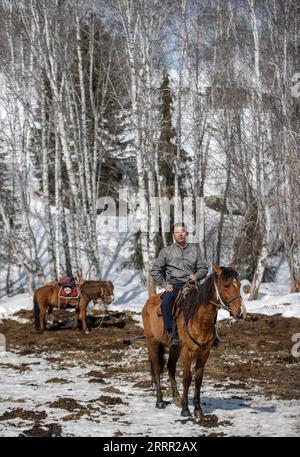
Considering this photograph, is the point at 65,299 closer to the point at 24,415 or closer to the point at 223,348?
the point at 223,348

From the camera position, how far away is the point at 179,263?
7.38m

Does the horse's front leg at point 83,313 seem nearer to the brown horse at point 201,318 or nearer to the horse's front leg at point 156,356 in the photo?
the horse's front leg at point 156,356

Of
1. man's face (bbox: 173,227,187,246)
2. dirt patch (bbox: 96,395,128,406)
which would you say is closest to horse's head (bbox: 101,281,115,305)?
dirt patch (bbox: 96,395,128,406)

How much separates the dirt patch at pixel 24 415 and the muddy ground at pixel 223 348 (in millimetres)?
2196

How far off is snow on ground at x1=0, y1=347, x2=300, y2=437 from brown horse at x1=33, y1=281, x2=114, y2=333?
4.61m

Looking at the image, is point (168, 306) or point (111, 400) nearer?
point (168, 306)

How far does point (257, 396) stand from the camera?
7.77m

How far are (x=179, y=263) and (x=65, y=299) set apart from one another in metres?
7.73

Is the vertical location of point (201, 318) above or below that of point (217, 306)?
below

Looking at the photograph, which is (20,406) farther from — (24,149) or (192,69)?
(192,69)

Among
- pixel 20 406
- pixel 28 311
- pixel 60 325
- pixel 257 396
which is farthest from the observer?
pixel 28 311

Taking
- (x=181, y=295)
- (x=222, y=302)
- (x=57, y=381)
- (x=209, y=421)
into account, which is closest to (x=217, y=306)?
(x=222, y=302)

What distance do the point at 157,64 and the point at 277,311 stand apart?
10.5 metres
